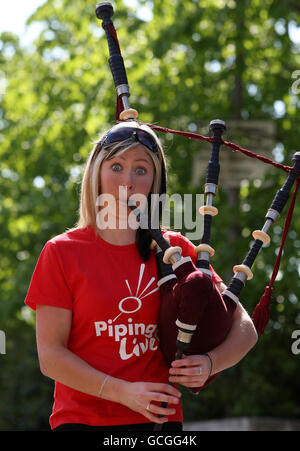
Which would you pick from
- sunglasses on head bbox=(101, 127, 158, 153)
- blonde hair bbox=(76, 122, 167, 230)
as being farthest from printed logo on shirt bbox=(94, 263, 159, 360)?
sunglasses on head bbox=(101, 127, 158, 153)

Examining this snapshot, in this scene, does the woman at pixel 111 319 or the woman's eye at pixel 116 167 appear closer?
the woman at pixel 111 319

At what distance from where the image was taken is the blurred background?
8.42 metres

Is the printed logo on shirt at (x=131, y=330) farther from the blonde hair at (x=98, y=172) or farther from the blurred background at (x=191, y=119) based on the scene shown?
the blurred background at (x=191, y=119)

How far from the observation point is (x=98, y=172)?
7.66 feet

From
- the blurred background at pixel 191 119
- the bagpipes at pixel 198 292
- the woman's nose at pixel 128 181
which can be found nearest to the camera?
the bagpipes at pixel 198 292

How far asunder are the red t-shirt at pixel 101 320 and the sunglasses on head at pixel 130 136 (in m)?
0.38

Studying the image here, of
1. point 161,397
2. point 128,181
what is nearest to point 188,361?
point 161,397

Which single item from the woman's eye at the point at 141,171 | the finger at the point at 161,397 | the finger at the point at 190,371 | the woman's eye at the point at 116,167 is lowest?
the finger at the point at 161,397

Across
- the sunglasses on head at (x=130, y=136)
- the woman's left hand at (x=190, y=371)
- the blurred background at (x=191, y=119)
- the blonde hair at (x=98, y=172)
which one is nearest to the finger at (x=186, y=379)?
the woman's left hand at (x=190, y=371)

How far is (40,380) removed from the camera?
10.2 metres

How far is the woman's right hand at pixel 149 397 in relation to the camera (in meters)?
2.00

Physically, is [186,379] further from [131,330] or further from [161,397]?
[131,330]

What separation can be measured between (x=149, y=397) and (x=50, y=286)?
0.46m

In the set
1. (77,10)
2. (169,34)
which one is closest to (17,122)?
(77,10)
